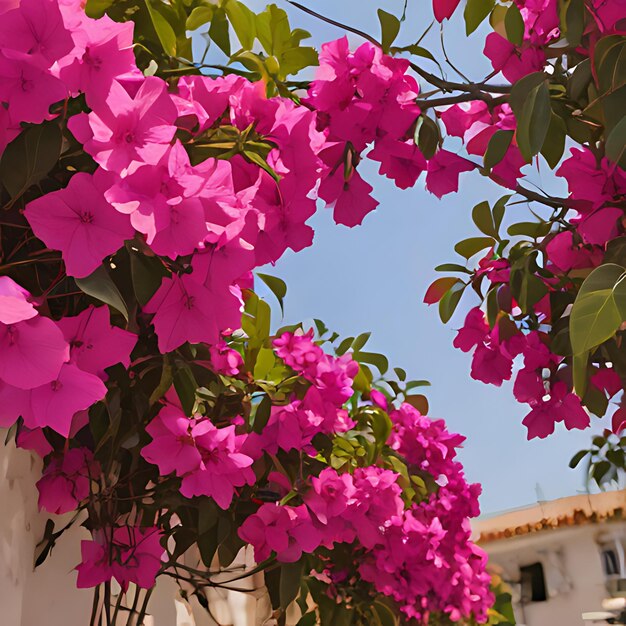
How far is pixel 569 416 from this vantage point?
33.4 inches

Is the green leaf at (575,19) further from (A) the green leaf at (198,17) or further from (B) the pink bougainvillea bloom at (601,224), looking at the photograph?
(A) the green leaf at (198,17)

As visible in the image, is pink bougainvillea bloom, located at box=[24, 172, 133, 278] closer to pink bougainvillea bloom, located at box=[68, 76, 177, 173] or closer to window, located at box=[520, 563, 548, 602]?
pink bougainvillea bloom, located at box=[68, 76, 177, 173]

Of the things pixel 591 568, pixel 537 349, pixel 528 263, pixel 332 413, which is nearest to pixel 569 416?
pixel 537 349

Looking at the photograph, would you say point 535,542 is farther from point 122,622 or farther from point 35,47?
point 35,47

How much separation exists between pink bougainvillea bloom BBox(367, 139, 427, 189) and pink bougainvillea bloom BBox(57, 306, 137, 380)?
15.2 inches

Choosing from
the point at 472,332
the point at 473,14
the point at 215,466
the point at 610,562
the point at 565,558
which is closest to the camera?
the point at 473,14

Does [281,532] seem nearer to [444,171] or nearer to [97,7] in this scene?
[444,171]

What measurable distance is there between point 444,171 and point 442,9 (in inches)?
6.8

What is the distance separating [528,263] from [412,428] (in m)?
0.99

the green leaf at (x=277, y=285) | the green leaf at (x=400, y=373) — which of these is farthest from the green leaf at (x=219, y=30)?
the green leaf at (x=400, y=373)

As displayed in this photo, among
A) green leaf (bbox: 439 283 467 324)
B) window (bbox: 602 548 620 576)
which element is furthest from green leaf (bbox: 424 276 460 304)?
window (bbox: 602 548 620 576)

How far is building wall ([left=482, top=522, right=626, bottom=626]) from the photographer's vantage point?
343cm

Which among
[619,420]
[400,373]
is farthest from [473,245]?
[400,373]

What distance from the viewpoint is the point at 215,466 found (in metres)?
0.82
